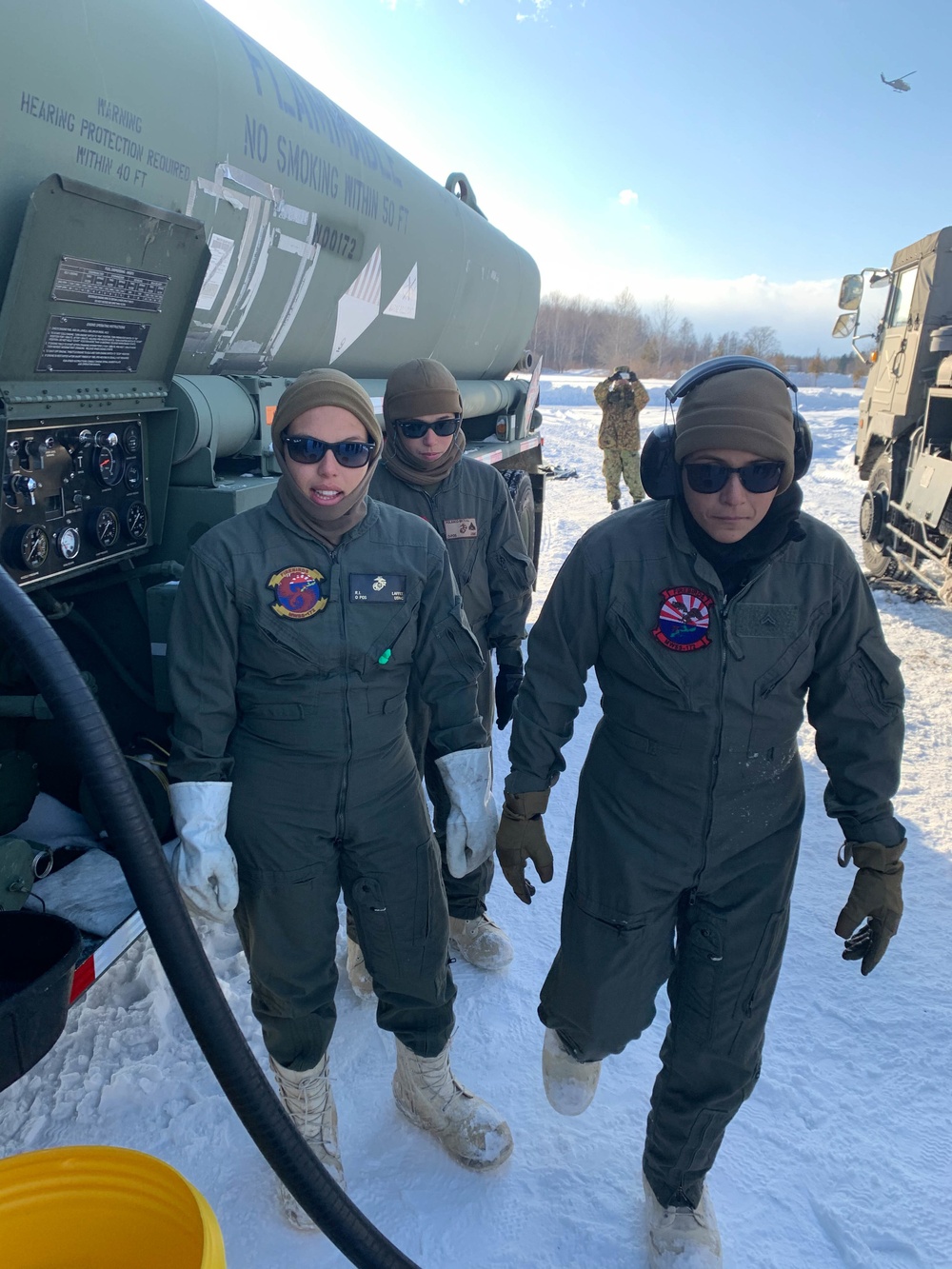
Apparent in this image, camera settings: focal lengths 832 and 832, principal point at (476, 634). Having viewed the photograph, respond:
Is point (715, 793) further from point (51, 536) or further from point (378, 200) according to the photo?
point (378, 200)

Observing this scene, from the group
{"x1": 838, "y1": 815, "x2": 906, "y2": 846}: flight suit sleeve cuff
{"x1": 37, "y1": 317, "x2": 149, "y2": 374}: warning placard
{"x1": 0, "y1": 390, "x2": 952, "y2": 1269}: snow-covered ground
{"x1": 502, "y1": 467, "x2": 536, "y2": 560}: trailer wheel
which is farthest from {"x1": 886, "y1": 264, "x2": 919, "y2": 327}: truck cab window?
{"x1": 37, "y1": 317, "x2": 149, "y2": 374}: warning placard

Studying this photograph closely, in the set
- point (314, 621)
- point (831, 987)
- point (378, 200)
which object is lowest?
point (831, 987)

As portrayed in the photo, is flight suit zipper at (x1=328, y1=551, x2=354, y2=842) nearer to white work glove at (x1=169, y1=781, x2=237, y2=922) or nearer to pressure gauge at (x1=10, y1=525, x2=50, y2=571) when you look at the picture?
white work glove at (x1=169, y1=781, x2=237, y2=922)

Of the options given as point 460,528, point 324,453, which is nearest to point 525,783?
point 324,453

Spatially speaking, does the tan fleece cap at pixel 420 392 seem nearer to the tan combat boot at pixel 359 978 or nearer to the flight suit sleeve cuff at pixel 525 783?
the flight suit sleeve cuff at pixel 525 783

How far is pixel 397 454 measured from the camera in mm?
2793

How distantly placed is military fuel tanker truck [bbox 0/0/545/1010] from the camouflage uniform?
7945 millimetres

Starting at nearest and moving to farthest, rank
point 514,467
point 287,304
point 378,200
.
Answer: point 287,304 < point 378,200 < point 514,467

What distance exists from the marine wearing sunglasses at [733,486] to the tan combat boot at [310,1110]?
1.61 meters

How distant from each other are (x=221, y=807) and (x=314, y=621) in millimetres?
455

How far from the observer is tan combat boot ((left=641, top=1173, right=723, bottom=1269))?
189 centimetres

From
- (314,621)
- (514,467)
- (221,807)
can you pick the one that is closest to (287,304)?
(314,621)

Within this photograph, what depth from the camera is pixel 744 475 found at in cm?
171

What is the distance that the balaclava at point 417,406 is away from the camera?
269cm
